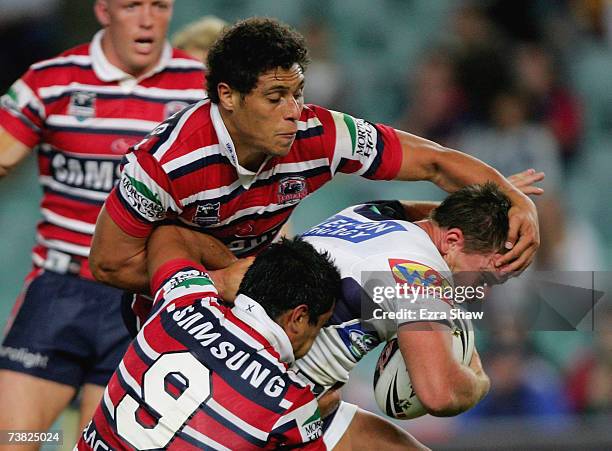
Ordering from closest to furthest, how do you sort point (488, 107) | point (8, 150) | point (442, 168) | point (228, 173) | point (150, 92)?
point (228, 173), point (442, 168), point (8, 150), point (150, 92), point (488, 107)

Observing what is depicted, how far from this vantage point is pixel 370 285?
3.00m

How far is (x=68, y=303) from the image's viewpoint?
392cm

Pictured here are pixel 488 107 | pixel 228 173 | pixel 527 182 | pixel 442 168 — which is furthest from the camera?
pixel 488 107

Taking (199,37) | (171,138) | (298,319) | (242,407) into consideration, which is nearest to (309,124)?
(171,138)

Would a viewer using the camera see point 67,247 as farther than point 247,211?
Yes

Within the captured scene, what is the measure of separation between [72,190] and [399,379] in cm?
136

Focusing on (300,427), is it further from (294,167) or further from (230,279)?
(294,167)

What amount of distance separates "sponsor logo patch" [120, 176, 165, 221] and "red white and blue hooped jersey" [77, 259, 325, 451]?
1.01 feet

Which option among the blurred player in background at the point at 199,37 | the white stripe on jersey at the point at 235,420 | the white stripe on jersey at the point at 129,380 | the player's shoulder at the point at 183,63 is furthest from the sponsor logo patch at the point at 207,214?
the blurred player in background at the point at 199,37

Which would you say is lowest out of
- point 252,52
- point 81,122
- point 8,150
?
point 8,150

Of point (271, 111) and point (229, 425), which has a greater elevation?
point (271, 111)

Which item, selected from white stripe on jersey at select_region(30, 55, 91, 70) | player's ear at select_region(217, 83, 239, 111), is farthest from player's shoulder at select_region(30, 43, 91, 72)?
player's ear at select_region(217, 83, 239, 111)

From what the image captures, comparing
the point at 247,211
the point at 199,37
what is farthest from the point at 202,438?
the point at 199,37

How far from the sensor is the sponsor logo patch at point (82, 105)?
12.8 ft
